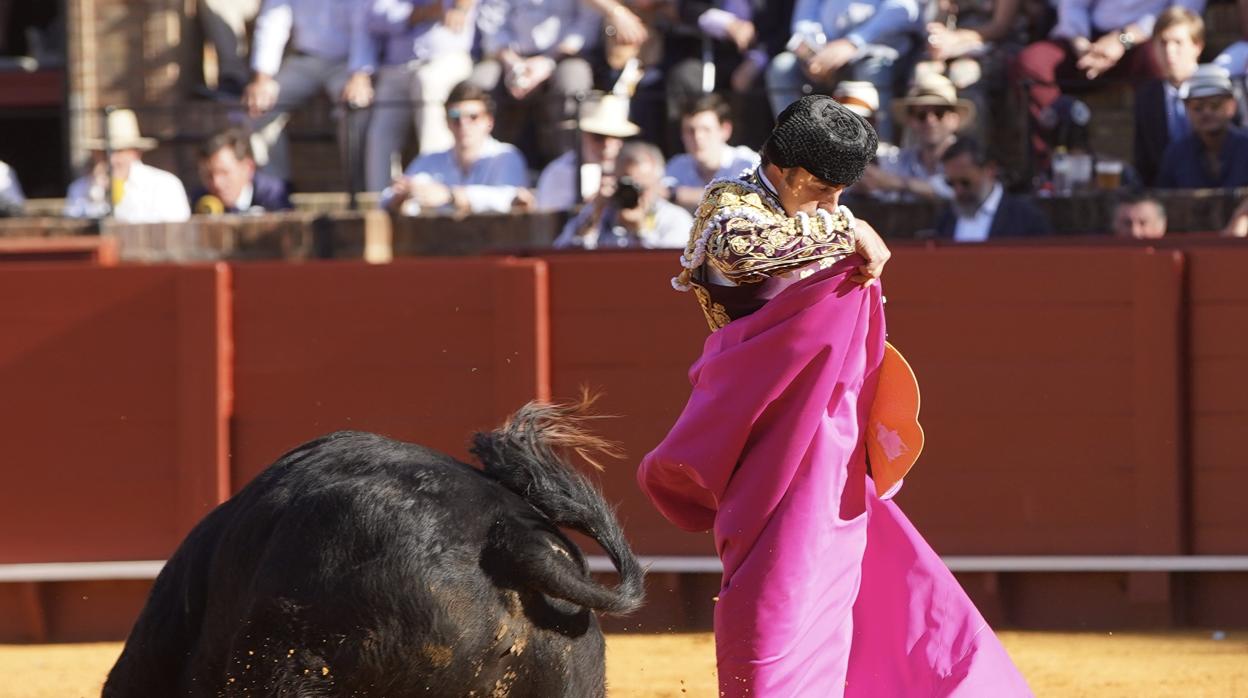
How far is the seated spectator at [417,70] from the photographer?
7996 millimetres

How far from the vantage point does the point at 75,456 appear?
5.86m

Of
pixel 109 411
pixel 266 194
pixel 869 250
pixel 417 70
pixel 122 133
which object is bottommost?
pixel 109 411

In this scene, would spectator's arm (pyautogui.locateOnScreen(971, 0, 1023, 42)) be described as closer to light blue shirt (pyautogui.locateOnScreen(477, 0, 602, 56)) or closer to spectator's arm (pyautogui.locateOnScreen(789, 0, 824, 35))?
spectator's arm (pyautogui.locateOnScreen(789, 0, 824, 35))

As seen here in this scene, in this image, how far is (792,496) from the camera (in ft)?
10.1

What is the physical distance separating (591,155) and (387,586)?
494cm

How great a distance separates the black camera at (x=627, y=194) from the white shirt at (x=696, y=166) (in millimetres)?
427

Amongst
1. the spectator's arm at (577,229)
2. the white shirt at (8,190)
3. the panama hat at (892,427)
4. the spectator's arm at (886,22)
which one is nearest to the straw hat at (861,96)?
the spectator's arm at (886,22)

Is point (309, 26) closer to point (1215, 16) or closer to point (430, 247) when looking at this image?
point (430, 247)

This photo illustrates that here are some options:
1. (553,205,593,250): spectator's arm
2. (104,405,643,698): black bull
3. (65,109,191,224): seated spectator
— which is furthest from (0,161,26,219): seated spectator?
(104,405,643,698): black bull

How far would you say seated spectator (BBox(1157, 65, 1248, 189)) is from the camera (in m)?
6.70

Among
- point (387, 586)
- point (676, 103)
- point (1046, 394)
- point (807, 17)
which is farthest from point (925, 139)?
point (387, 586)

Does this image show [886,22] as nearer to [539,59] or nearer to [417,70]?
[539,59]

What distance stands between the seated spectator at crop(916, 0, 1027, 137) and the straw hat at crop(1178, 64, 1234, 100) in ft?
2.58

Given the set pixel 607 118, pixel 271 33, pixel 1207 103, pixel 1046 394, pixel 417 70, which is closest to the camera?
pixel 1046 394
